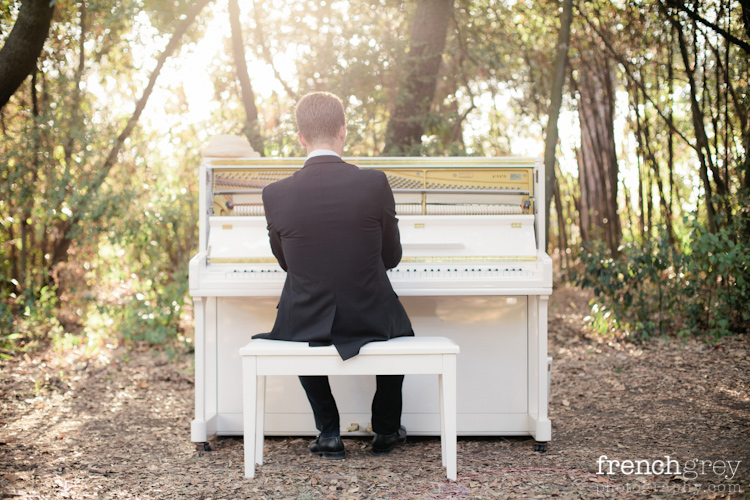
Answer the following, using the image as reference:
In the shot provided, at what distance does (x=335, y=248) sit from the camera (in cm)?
261

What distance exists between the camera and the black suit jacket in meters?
2.61

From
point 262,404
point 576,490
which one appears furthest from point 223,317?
point 576,490

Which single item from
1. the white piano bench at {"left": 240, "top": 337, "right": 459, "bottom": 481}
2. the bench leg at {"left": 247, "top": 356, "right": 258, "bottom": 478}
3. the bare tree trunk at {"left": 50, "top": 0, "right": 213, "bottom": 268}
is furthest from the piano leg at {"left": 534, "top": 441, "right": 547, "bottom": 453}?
the bare tree trunk at {"left": 50, "top": 0, "right": 213, "bottom": 268}

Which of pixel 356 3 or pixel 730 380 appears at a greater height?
pixel 356 3

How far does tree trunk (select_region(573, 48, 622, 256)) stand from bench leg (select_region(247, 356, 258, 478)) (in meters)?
5.69

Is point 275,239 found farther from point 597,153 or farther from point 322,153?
point 597,153

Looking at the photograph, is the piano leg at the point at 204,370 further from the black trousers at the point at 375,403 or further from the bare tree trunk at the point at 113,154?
the bare tree trunk at the point at 113,154

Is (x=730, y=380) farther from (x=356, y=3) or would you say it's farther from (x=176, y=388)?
(x=356, y=3)

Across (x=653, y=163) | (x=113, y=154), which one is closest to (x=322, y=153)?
(x=113, y=154)

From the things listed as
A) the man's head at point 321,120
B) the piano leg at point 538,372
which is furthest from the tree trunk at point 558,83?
the man's head at point 321,120

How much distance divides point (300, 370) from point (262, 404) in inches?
14.9

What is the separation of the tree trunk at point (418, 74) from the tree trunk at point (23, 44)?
9.27 feet

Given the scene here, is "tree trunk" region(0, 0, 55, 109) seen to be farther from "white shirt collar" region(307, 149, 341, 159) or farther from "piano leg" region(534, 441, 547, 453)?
"piano leg" region(534, 441, 547, 453)

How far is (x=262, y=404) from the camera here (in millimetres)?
2889
